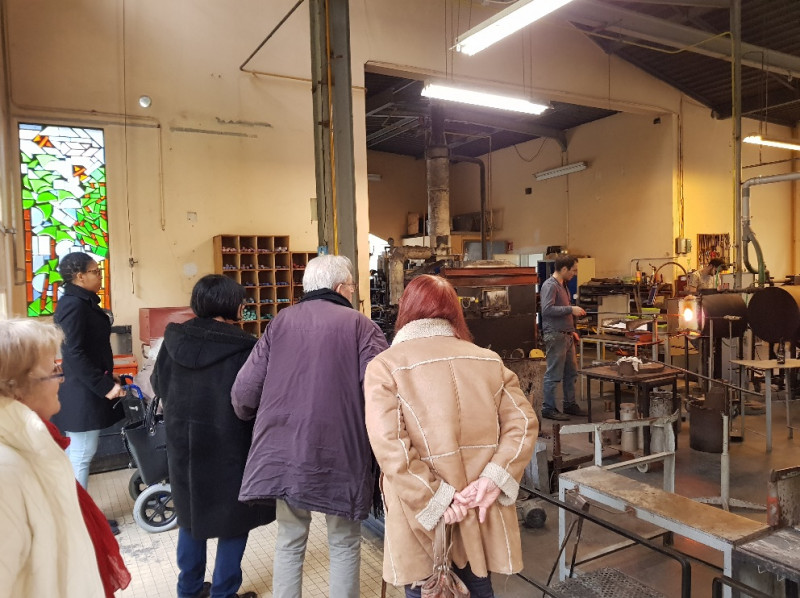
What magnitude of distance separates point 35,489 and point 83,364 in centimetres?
189

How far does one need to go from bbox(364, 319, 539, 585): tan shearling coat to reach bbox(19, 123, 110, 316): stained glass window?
5119 millimetres

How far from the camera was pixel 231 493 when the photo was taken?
213 centimetres

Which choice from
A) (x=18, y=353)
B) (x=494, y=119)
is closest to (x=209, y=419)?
(x=18, y=353)

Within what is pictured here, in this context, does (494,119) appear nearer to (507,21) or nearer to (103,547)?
(507,21)

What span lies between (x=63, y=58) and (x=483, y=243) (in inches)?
303

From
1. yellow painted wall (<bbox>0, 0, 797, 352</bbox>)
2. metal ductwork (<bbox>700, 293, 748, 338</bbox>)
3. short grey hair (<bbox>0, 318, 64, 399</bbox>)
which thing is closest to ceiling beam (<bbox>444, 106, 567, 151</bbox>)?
yellow painted wall (<bbox>0, 0, 797, 352</bbox>)

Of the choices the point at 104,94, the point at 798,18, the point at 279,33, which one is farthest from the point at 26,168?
the point at 798,18

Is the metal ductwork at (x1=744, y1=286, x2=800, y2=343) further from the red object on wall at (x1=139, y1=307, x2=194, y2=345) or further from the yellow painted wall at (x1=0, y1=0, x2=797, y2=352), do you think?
the red object on wall at (x1=139, y1=307, x2=194, y2=345)

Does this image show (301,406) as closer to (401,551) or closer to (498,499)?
(401,551)

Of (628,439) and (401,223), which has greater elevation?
(401,223)

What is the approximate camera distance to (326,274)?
2.07 metres

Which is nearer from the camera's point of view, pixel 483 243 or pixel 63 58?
pixel 63 58

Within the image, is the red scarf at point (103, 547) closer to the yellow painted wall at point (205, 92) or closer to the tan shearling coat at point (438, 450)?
the tan shearling coat at point (438, 450)

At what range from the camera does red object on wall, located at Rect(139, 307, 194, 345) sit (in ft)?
18.3
